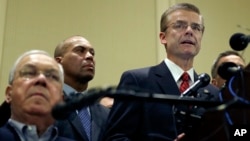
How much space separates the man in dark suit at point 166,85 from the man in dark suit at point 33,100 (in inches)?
9.3

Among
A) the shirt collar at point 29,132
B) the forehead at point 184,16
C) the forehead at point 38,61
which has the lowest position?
the shirt collar at point 29,132

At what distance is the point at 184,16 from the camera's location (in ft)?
6.60

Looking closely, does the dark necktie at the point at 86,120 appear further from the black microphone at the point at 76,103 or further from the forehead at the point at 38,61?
the black microphone at the point at 76,103

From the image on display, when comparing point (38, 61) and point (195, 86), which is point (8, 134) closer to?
point (38, 61)

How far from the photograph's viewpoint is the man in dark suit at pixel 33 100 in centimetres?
160

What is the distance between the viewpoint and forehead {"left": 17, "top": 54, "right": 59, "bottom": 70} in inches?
69.9

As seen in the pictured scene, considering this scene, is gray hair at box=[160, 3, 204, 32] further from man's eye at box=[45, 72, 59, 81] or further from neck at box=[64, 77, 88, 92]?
neck at box=[64, 77, 88, 92]

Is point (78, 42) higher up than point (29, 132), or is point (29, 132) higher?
point (78, 42)

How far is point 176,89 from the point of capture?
5.82 feet

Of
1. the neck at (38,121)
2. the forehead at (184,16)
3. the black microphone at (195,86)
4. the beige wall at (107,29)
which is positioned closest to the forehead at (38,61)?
the neck at (38,121)

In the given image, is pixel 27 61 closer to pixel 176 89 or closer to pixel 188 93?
pixel 176 89

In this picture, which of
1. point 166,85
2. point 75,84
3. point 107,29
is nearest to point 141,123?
point 166,85

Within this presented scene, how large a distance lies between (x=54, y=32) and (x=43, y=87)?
197 centimetres

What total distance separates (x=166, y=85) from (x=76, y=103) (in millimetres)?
958
